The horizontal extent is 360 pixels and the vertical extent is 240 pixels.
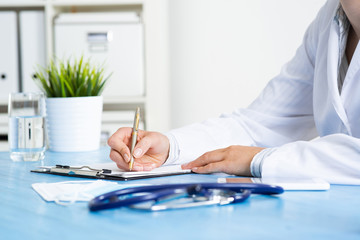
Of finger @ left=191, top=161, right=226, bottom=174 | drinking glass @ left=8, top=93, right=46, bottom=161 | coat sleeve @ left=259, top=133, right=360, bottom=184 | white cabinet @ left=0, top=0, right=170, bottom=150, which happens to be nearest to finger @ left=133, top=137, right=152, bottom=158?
finger @ left=191, top=161, right=226, bottom=174

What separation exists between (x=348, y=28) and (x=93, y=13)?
1.69 metres

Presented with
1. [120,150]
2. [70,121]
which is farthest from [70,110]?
[120,150]

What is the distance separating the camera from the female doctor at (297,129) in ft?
2.72

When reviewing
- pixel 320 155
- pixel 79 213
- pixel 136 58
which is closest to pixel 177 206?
pixel 79 213

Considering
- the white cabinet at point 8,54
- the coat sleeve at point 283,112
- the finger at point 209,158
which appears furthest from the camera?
the white cabinet at point 8,54

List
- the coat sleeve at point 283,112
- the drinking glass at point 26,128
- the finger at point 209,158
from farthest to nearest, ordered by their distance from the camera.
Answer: the coat sleeve at point 283,112 < the drinking glass at point 26,128 < the finger at point 209,158

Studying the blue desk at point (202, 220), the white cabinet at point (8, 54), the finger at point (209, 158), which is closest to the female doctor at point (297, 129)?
the finger at point (209, 158)

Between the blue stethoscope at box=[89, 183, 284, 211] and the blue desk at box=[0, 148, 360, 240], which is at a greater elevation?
the blue stethoscope at box=[89, 183, 284, 211]

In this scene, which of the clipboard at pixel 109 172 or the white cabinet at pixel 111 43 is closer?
the clipboard at pixel 109 172

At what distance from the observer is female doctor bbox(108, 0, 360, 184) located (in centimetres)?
83

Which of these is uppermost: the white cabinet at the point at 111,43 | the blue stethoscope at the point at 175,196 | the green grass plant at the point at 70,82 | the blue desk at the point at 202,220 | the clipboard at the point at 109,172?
the white cabinet at the point at 111,43

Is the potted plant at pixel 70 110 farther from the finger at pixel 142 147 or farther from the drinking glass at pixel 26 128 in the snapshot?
the finger at pixel 142 147

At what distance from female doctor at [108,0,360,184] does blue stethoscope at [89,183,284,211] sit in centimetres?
20

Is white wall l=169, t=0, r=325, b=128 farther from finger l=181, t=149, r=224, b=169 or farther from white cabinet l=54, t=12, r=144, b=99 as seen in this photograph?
finger l=181, t=149, r=224, b=169
